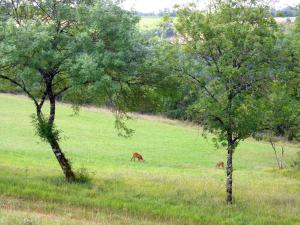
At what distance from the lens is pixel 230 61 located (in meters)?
17.2

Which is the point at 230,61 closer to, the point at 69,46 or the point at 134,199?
the point at 69,46

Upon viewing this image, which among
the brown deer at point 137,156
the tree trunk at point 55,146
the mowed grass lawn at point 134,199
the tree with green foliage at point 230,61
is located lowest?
the brown deer at point 137,156

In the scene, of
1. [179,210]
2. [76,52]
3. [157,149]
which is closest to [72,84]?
[76,52]

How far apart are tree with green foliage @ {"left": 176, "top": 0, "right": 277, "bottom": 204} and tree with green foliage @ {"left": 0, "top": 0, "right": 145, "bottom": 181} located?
2151 mm

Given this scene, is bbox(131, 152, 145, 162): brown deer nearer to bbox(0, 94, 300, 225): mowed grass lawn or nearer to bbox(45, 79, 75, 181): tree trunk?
bbox(0, 94, 300, 225): mowed grass lawn

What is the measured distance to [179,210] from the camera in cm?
1530

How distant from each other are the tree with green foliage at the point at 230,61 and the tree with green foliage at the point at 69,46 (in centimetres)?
215

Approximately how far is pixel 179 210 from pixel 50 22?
8.11 m

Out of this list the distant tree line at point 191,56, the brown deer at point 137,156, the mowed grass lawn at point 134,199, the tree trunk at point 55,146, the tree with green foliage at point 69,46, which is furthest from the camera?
the brown deer at point 137,156

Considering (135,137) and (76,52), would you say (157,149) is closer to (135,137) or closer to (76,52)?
(135,137)

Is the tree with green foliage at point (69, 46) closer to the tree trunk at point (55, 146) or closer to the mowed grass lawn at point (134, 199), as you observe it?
the tree trunk at point (55, 146)

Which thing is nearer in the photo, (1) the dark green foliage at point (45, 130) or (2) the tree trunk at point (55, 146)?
(1) the dark green foliage at point (45, 130)

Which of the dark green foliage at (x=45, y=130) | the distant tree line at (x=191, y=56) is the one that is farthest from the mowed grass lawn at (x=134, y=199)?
the distant tree line at (x=191, y=56)

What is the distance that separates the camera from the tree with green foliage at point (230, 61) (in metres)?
16.9
